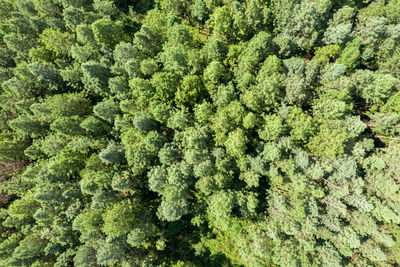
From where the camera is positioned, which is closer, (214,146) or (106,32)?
(214,146)

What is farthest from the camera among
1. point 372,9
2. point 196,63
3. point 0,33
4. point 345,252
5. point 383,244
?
point 0,33

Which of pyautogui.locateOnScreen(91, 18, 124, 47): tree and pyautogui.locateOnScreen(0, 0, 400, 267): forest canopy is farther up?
pyautogui.locateOnScreen(91, 18, 124, 47): tree

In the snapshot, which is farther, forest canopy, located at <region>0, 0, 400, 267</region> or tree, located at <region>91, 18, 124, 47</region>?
tree, located at <region>91, 18, 124, 47</region>

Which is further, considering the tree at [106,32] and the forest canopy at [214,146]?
the tree at [106,32]

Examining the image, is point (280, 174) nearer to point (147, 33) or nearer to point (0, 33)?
point (147, 33)

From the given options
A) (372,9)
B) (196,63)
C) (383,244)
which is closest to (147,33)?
(196,63)

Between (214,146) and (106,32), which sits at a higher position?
(106,32)

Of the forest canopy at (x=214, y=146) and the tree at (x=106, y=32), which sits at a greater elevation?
the tree at (x=106, y=32)

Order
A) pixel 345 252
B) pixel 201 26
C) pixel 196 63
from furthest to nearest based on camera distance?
pixel 201 26
pixel 196 63
pixel 345 252
